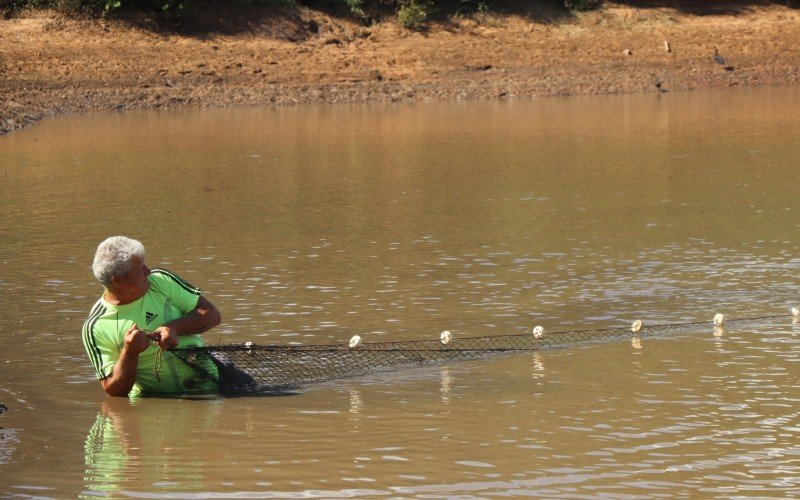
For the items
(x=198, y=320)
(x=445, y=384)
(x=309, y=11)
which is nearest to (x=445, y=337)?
(x=445, y=384)

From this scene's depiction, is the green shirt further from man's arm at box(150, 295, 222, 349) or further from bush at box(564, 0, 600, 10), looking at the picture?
bush at box(564, 0, 600, 10)

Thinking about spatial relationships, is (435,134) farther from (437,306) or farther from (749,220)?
(437,306)

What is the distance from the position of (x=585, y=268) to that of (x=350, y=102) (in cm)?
2076

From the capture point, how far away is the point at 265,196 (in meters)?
16.5

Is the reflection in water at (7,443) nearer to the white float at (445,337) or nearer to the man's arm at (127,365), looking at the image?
the man's arm at (127,365)

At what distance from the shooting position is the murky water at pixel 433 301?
600 centimetres

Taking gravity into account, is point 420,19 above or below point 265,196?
above

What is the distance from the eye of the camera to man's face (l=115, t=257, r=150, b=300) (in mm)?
6289

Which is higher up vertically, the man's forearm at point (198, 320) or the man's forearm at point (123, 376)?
the man's forearm at point (198, 320)

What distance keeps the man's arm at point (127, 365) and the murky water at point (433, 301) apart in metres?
0.18

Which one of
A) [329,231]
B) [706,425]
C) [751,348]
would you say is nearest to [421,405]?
[706,425]

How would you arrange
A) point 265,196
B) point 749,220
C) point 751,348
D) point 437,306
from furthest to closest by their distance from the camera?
point 265,196
point 749,220
point 437,306
point 751,348

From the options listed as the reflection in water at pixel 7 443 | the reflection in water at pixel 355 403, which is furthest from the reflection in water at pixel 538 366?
the reflection in water at pixel 7 443

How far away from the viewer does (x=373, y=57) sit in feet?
114
